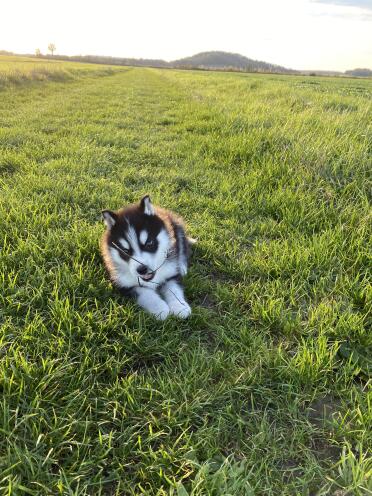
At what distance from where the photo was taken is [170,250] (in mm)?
3402

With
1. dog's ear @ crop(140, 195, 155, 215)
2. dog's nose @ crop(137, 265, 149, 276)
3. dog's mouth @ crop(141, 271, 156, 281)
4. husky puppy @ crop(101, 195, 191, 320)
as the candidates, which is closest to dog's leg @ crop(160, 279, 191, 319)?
husky puppy @ crop(101, 195, 191, 320)

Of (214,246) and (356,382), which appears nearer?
(356,382)

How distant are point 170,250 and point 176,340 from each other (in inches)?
37.3

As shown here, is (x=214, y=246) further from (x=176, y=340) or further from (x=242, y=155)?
(x=242, y=155)

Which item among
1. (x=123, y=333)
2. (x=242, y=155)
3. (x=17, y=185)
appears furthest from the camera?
(x=242, y=155)

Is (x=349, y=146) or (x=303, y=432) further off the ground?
(x=349, y=146)

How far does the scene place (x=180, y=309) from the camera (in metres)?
2.99

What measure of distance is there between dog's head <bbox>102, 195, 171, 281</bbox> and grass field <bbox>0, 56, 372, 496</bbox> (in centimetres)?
34

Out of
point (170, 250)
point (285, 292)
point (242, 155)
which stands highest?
point (242, 155)

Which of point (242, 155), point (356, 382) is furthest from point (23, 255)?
point (242, 155)

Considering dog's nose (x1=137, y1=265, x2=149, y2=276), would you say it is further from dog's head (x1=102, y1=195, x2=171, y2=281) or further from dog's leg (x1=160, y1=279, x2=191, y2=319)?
dog's leg (x1=160, y1=279, x2=191, y2=319)

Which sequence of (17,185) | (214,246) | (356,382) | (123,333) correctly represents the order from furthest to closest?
(17,185), (214,246), (123,333), (356,382)

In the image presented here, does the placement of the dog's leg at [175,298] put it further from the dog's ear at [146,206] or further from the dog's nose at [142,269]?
the dog's ear at [146,206]

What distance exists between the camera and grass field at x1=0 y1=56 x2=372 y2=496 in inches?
75.3
